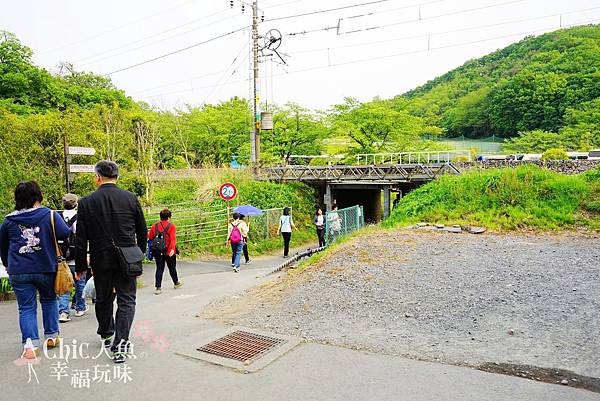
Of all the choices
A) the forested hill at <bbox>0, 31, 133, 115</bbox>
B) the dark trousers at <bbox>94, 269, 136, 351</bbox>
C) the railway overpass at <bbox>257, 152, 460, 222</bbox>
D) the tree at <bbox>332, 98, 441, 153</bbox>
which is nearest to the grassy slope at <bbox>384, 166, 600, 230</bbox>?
the railway overpass at <bbox>257, 152, 460, 222</bbox>

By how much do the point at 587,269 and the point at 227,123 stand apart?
29.6 m

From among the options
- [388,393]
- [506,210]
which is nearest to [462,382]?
[388,393]

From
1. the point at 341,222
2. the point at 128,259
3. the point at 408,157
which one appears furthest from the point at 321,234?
the point at 408,157

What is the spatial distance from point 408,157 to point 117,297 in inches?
1095

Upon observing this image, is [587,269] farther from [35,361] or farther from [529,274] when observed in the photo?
[35,361]

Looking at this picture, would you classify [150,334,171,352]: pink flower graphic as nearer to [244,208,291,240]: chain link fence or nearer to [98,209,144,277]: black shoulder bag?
[98,209,144,277]: black shoulder bag

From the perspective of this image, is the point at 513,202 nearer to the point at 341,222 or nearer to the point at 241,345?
the point at 341,222

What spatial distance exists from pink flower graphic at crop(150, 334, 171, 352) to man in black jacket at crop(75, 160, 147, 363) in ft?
1.54

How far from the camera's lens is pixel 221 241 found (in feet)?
51.8

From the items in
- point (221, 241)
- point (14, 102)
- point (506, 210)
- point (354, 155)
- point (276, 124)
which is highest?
point (14, 102)

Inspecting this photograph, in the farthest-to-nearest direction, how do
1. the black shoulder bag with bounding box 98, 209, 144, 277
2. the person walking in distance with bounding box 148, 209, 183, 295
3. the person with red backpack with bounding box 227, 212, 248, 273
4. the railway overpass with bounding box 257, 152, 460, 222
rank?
the railway overpass with bounding box 257, 152, 460, 222, the person with red backpack with bounding box 227, 212, 248, 273, the person walking in distance with bounding box 148, 209, 183, 295, the black shoulder bag with bounding box 98, 209, 144, 277

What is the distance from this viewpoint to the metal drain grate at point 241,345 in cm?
459

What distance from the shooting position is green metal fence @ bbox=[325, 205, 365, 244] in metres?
15.9

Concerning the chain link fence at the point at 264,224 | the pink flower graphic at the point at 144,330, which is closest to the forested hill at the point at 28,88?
the chain link fence at the point at 264,224
